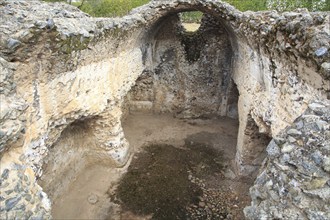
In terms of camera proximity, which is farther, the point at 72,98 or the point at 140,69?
the point at 140,69

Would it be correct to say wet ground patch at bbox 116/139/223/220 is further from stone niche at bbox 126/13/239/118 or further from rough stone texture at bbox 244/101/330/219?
rough stone texture at bbox 244/101/330/219

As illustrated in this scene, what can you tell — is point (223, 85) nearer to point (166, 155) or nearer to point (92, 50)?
point (166, 155)

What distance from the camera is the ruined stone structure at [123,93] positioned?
2.44 meters

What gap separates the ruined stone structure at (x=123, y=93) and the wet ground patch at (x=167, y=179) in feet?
1.98

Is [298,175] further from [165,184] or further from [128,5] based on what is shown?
[128,5]

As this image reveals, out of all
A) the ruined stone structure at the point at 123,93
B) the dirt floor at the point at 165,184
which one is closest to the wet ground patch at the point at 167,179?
the dirt floor at the point at 165,184

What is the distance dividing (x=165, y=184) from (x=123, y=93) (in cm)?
233

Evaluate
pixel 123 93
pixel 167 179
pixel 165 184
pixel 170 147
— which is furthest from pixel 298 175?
pixel 170 147

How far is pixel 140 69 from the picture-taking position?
25.7 ft

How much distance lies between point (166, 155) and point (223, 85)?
3366 millimetres

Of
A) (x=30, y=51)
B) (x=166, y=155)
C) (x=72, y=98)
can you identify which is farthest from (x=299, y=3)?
(x=30, y=51)

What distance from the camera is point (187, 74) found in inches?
369

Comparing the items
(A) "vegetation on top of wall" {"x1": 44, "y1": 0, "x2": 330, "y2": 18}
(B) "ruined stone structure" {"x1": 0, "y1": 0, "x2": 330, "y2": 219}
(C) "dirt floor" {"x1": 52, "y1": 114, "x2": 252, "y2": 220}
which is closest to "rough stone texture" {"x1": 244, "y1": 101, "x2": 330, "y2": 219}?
(B) "ruined stone structure" {"x1": 0, "y1": 0, "x2": 330, "y2": 219}

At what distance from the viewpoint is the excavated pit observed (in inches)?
219
